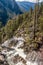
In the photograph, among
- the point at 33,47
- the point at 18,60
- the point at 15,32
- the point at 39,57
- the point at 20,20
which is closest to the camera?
the point at 39,57

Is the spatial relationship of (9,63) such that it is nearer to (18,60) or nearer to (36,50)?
(18,60)

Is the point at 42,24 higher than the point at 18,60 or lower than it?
higher

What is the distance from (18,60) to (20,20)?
61738 mm

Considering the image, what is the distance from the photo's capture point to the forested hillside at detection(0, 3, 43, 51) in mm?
69363

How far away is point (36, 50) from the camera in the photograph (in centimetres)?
6253

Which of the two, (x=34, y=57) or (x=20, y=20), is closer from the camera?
(x=34, y=57)

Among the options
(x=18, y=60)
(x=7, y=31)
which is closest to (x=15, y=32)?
(x=7, y=31)

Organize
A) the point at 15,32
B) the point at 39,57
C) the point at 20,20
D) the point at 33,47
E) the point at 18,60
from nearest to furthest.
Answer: the point at 39,57 → the point at 18,60 → the point at 33,47 → the point at 15,32 → the point at 20,20

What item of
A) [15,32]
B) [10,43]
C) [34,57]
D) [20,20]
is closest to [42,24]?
[34,57]

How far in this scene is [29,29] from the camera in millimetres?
88625

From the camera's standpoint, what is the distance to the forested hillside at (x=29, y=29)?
69363 mm

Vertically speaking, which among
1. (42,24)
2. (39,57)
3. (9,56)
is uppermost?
(42,24)

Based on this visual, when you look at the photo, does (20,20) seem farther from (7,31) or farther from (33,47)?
(33,47)

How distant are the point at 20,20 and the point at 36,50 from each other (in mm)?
59067
